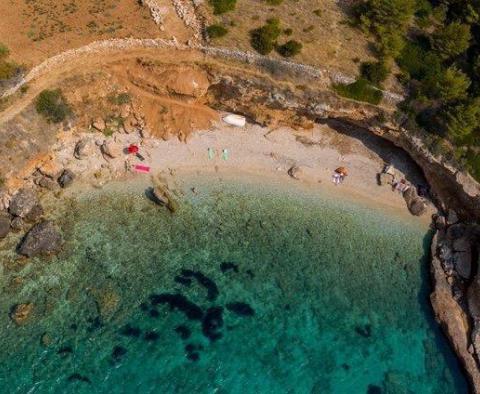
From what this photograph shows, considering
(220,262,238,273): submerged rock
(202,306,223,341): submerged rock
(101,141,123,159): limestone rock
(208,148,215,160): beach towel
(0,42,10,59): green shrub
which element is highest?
(0,42,10,59): green shrub

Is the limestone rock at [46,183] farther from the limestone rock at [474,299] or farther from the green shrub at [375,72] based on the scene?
the limestone rock at [474,299]

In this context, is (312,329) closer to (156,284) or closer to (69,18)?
(156,284)

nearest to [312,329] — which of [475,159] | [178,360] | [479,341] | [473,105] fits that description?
[178,360]

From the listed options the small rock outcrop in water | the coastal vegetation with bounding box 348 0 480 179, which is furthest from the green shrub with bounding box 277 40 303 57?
the small rock outcrop in water

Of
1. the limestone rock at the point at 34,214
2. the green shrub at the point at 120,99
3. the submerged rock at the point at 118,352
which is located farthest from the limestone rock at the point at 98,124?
the submerged rock at the point at 118,352

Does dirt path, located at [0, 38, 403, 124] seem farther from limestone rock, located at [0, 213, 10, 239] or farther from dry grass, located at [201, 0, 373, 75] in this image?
limestone rock, located at [0, 213, 10, 239]

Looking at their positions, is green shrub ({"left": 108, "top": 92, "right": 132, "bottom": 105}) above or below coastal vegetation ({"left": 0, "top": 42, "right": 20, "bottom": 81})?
below
